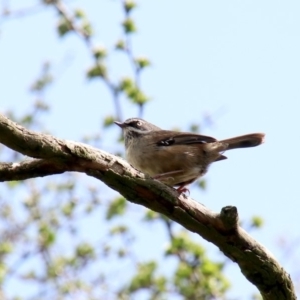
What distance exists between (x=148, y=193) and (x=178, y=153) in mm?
2686

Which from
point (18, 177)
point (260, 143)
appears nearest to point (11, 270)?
point (260, 143)

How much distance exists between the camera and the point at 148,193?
13.7 ft

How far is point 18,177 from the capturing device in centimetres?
406

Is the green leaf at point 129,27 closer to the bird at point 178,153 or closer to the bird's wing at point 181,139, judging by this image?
the bird at point 178,153

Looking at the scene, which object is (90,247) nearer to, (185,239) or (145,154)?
(185,239)

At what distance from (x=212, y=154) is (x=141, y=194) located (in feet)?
9.76

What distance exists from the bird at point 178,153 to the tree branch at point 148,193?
7.32 ft

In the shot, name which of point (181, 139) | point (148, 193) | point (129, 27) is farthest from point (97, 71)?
point (148, 193)

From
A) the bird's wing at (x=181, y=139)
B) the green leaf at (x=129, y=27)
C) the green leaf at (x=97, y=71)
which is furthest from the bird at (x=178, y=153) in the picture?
the green leaf at (x=97, y=71)

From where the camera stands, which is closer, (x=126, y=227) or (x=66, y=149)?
(x=66, y=149)

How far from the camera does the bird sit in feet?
22.1

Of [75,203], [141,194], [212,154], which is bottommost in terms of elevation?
[141,194]

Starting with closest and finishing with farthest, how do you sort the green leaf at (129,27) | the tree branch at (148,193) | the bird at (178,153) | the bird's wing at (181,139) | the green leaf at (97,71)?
1. the tree branch at (148,193)
2. the bird at (178,153)
3. the bird's wing at (181,139)
4. the green leaf at (129,27)
5. the green leaf at (97,71)

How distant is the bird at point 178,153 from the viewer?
6.73m
